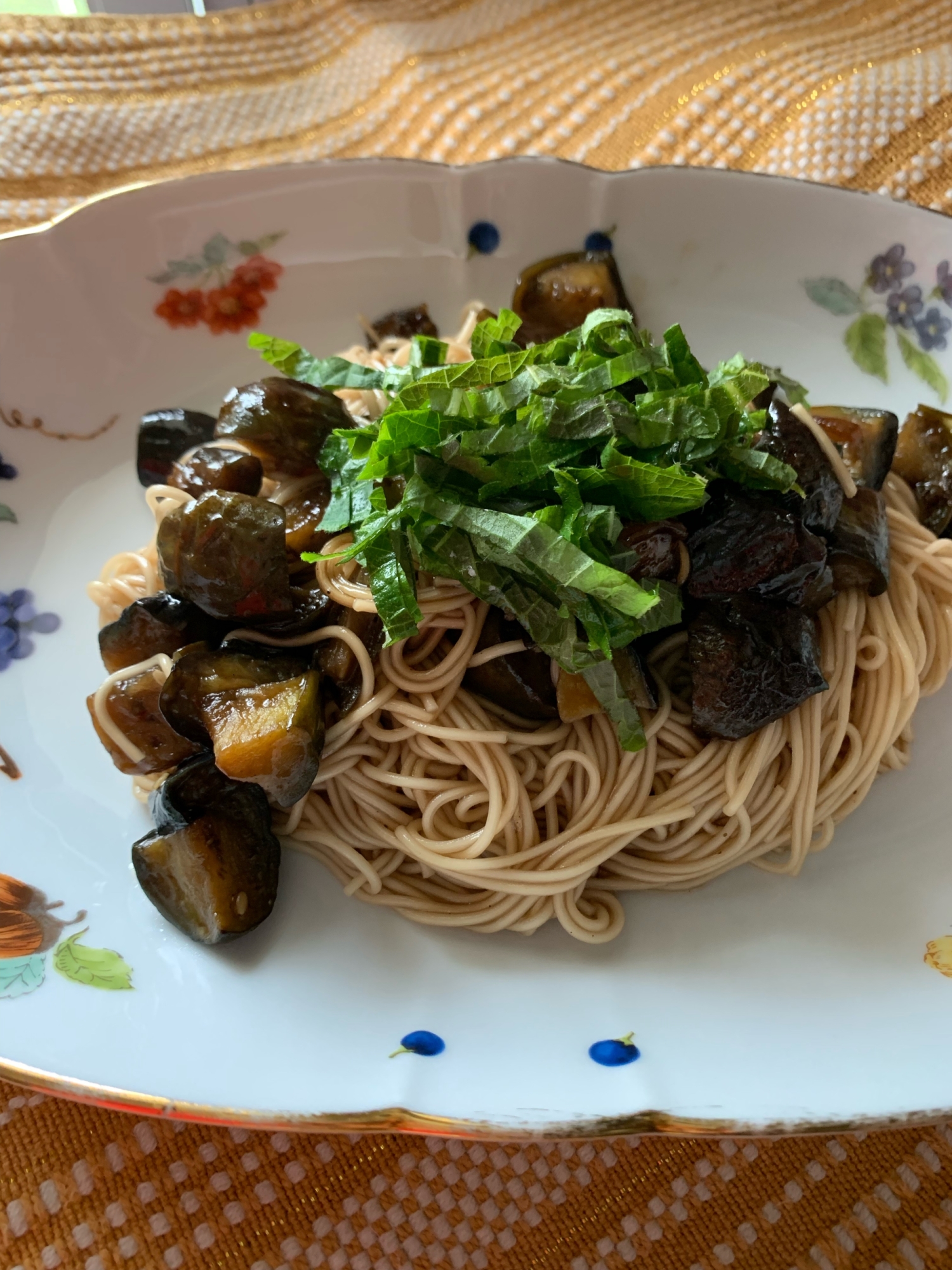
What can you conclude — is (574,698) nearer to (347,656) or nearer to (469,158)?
(347,656)

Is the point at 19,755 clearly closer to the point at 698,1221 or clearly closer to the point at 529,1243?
the point at 529,1243

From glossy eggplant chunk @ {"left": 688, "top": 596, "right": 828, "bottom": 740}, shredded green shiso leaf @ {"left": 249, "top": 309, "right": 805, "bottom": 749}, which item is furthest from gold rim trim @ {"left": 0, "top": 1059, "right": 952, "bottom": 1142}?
glossy eggplant chunk @ {"left": 688, "top": 596, "right": 828, "bottom": 740}

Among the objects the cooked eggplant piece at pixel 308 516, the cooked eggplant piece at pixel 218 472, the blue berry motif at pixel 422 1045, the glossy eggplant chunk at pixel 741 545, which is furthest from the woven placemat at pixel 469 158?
the cooked eggplant piece at pixel 218 472

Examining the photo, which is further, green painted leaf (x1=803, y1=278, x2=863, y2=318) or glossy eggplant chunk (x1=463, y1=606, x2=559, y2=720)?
green painted leaf (x1=803, y1=278, x2=863, y2=318)

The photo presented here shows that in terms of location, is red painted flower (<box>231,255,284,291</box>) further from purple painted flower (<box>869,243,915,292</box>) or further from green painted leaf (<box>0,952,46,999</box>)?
green painted leaf (<box>0,952,46,999</box>)

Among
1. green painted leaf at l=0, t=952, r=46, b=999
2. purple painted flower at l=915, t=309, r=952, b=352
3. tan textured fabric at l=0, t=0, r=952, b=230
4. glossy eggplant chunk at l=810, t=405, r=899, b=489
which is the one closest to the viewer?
green painted leaf at l=0, t=952, r=46, b=999

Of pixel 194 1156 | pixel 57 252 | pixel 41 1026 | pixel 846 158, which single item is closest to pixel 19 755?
pixel 41 1026

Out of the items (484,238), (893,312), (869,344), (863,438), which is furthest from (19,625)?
(893,312)
